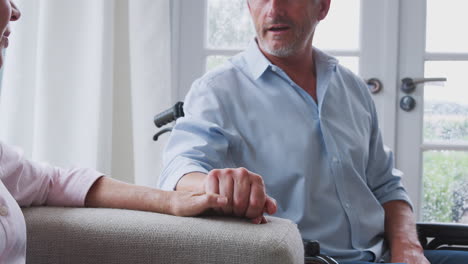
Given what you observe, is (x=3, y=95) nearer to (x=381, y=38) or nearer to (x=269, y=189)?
(x=269, y=189)

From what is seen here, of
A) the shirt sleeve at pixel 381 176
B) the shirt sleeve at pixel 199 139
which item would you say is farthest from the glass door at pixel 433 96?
the shirt sleeve at pixel 199 139

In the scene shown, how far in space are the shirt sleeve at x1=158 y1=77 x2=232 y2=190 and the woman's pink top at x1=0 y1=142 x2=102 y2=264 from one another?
257 mm

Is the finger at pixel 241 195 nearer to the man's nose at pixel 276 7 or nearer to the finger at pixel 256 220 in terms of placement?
the finger at pixel 256 220

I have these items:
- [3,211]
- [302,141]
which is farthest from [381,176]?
[3,211]

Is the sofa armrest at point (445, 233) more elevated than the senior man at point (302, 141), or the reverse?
the senior man at point (302, 141)

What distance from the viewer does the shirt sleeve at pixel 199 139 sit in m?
1.34

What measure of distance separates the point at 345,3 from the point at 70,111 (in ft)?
4.02

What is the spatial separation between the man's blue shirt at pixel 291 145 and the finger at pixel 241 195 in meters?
0.36

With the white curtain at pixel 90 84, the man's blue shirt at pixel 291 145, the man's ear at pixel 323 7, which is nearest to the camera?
the man's blue shirt at pixel 291 145

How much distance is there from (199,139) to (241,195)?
463 millimetres

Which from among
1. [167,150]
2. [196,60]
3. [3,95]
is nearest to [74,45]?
[3,95]

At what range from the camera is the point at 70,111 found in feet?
7.06

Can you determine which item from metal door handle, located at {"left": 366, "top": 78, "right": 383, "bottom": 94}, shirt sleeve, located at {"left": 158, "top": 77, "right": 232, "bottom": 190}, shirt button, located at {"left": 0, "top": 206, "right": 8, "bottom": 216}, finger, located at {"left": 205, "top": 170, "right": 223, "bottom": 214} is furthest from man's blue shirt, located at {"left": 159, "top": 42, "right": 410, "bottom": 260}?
metal door handle, located at {"left": 366, "top": 78, "right": 383, "bottom": 94}

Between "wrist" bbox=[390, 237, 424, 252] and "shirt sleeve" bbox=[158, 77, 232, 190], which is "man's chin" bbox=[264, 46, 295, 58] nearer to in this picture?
"shirt sleeve" bbox=[158, 77, 232, 190]
